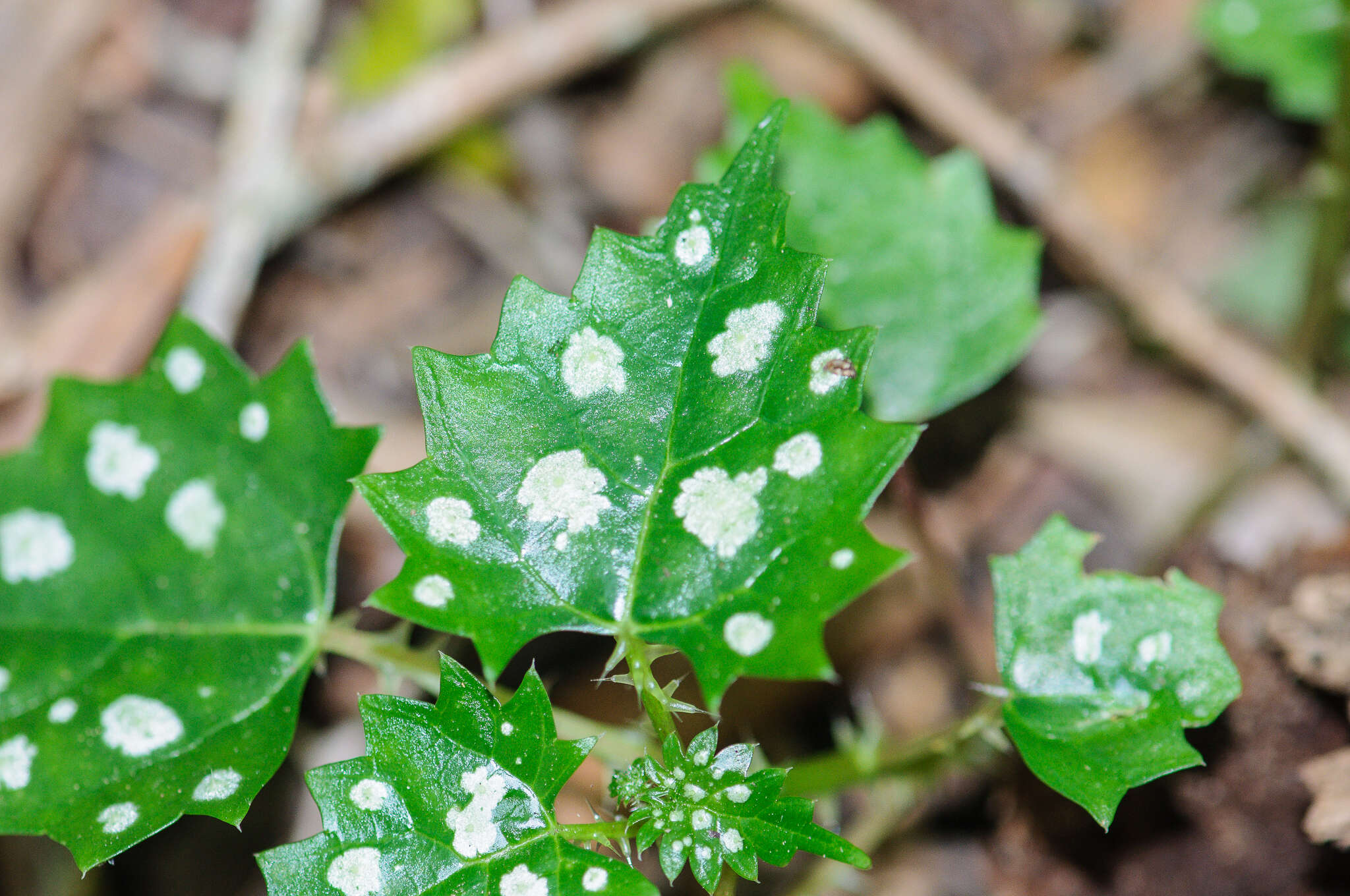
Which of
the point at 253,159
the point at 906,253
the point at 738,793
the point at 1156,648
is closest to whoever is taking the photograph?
the point at 738,793

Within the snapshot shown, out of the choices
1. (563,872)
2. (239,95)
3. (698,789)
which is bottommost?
(563,872)

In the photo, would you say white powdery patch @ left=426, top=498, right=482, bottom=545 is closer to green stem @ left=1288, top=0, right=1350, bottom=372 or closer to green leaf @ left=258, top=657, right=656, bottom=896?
green leaf @ left=258, top=657, right=656, bottom=896

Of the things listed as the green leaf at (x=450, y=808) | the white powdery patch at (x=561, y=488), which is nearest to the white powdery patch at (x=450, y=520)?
the white powdery patch at (x=561, y=488)

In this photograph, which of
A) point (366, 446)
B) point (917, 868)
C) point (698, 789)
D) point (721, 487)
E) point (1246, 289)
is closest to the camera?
point (698, 789)

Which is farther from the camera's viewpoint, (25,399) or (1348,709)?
(25,399)

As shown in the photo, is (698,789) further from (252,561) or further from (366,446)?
(252,561)

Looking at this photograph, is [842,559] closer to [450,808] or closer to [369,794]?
[450,808]

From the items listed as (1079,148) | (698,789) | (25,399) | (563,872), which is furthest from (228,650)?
(1079,148)

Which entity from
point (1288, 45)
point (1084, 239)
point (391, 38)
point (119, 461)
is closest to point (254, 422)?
point (119, 461)
